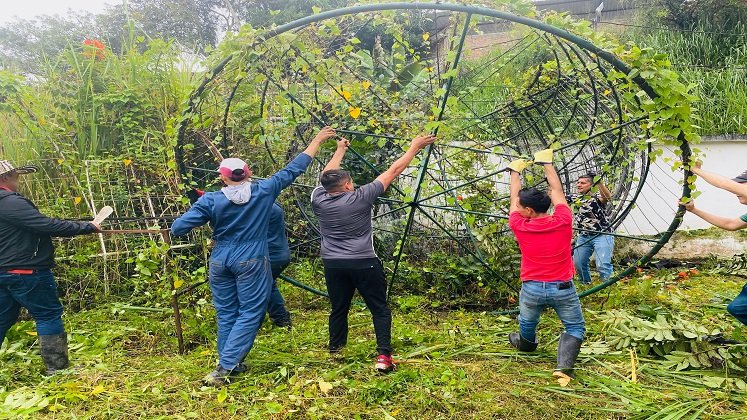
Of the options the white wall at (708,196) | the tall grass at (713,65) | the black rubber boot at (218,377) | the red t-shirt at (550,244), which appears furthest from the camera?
the tall grass at (713,65)

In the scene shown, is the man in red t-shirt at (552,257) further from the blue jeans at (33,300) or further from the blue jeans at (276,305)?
the blue jeans at (33,300)

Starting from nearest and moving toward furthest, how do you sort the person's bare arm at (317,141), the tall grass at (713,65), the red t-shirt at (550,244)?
the red t-shirt at (550,244) → the person's bare arm at (317,141) → the tall grass at (713,65)

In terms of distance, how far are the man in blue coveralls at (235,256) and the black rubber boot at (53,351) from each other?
1147 millimetres

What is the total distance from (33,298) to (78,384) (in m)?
0.70

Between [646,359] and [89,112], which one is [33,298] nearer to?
[89,112]

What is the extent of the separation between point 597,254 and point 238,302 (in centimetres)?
364

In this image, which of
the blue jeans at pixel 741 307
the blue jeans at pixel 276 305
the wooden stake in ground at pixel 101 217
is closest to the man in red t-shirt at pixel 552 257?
the blue jeans at pixel 741 307

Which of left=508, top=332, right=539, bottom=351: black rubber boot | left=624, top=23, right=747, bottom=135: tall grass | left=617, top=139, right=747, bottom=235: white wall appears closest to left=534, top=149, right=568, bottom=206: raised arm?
left=508, top=332, right=539, bottom=351: black rubber boot

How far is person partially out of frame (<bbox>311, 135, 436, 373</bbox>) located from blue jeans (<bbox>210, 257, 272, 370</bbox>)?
1.61 feet

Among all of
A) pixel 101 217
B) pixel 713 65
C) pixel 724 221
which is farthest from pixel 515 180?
pixel 713 65

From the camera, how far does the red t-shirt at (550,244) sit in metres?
2.96

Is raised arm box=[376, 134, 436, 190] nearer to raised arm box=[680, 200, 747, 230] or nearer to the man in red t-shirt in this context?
the man in red t-shirt

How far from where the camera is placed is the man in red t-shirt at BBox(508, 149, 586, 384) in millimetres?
2971

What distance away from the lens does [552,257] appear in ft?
9.78
